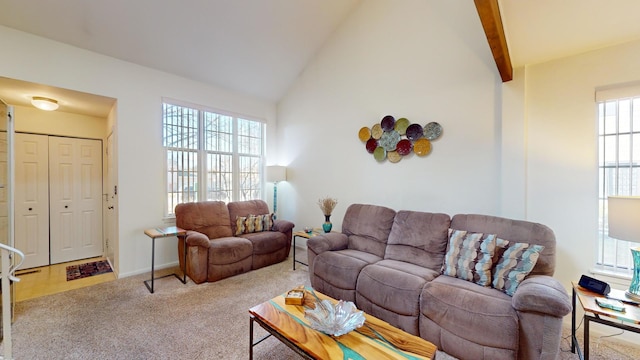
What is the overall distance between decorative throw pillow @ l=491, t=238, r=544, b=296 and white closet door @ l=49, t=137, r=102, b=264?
5687 mm

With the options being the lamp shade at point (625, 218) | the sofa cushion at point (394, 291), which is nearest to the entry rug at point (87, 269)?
the sofa cushion at point (394, 291)

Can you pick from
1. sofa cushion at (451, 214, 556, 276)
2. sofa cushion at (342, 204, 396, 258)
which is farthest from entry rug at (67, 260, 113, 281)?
sofa cushion at (451, 214, 556, 276)

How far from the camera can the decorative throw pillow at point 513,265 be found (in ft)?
6.46

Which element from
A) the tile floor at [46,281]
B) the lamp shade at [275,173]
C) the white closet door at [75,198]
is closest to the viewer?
the tile floor at [46,281]

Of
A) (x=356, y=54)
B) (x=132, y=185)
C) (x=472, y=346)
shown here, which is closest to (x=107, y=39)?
(x=132, y=185)

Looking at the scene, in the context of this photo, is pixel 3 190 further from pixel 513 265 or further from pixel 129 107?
pixel 513 265

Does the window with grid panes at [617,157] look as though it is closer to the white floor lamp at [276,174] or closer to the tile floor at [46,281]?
the white floor lamp at [276,174]

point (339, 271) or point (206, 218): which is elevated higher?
point (206, 218)

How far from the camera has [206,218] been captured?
3.73 meters

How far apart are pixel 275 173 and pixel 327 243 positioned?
2.20 metres

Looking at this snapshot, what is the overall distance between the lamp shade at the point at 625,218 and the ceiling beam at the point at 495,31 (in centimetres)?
138

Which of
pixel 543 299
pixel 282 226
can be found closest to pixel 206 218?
pixel 282 226

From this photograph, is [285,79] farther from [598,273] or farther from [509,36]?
[598,273]

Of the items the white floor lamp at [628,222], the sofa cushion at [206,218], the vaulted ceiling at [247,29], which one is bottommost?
the sofa cushion at [206,218]
